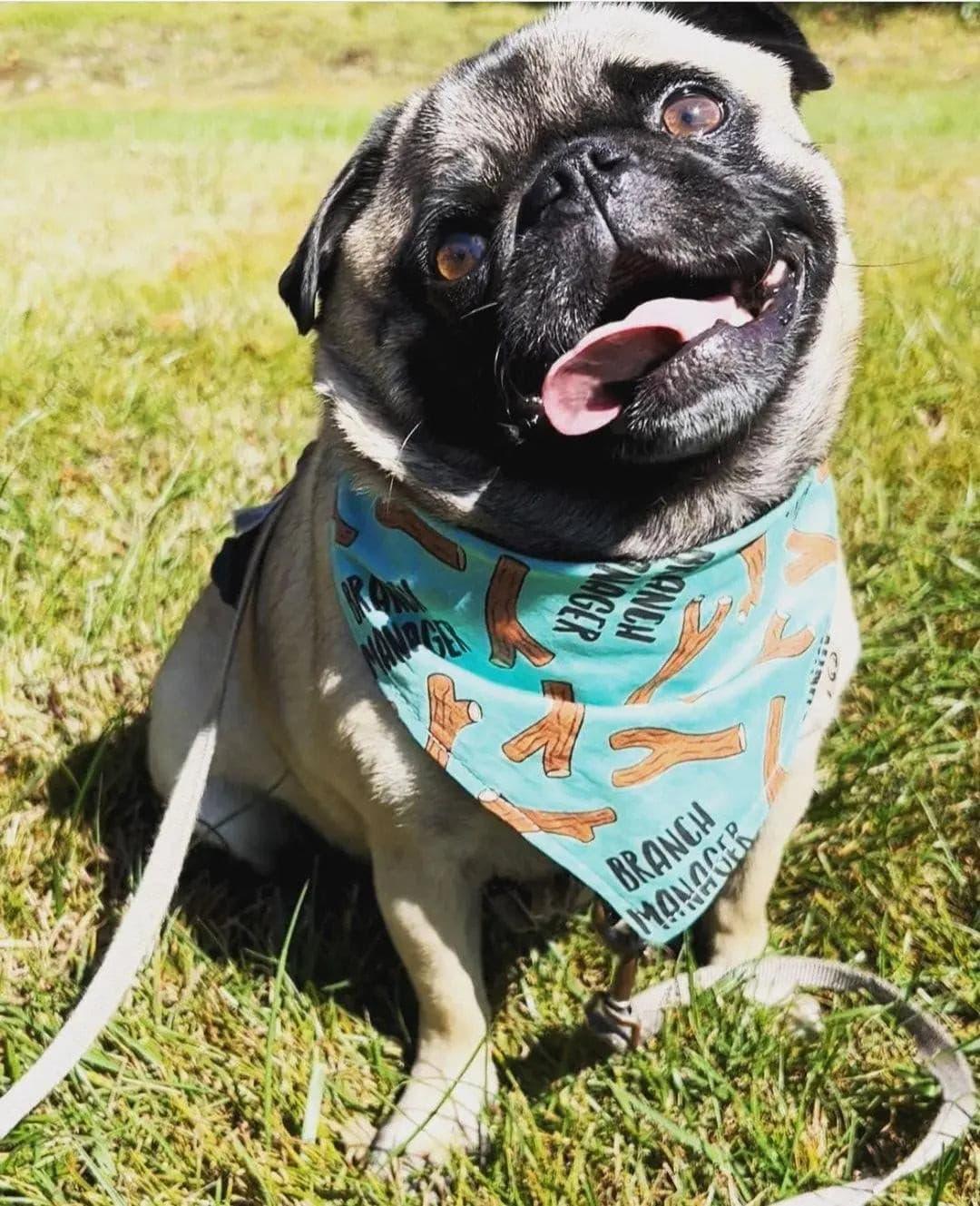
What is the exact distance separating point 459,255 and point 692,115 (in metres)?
0.44

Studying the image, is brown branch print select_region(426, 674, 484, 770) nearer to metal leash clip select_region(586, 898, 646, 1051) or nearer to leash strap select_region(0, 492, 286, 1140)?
leash strap select_region(0, 492, 286, 1140)

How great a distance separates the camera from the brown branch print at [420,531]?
81.5 inches

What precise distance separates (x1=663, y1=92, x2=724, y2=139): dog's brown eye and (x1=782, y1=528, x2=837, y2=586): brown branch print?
2.32ft

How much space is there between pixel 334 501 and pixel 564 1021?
1.10 metres

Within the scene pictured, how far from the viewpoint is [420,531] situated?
6.89ft

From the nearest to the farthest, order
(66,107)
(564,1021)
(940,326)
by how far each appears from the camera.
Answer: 1. (564,1021)
2. (940,326)
3. (66,107)

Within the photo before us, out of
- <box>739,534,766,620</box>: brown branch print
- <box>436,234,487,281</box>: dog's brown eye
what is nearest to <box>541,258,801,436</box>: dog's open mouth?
<box>436,234,487,281</box>: dog's brown eye

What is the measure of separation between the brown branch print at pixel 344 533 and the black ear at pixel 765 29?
1134mm

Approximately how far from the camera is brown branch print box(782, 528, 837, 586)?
215 cm

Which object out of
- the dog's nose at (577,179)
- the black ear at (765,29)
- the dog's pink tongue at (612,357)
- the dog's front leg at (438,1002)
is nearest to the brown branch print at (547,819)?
the dog's front leg at (438,1002)

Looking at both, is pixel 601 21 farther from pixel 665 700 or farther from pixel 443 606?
pixel 665 700

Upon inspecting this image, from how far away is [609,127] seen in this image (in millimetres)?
1998

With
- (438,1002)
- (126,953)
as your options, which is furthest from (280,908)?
(126,953)

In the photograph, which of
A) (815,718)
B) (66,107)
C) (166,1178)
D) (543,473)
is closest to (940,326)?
(815,718)
